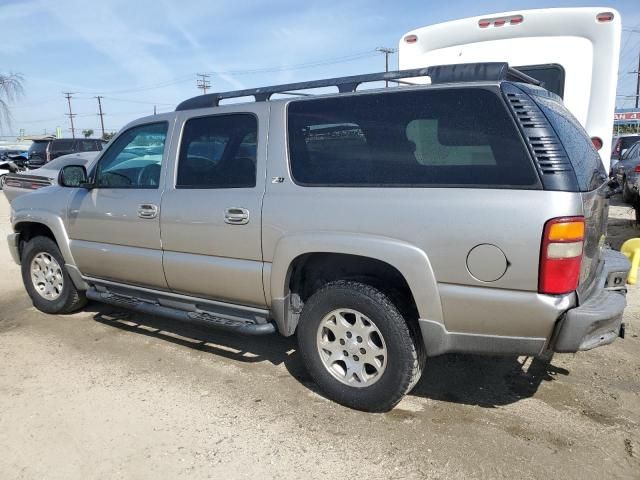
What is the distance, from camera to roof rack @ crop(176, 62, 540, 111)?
9.46ft

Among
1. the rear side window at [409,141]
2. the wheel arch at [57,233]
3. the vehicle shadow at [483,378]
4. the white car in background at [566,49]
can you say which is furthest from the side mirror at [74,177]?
the white car in background at [566,49]

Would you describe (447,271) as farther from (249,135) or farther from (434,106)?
(249,135)

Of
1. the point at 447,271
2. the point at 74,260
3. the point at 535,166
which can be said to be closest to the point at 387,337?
the point at 447,271

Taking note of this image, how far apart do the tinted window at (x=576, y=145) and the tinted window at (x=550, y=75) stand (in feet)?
8.82

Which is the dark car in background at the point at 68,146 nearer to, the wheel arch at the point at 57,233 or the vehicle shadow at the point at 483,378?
the wheel arch at the point at 57,233

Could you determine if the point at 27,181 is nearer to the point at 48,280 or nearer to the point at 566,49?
the point at 48,280

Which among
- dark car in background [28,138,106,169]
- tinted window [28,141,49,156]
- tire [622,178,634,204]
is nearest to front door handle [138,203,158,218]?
tire [622,178,634,204]

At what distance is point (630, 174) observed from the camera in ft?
30.8

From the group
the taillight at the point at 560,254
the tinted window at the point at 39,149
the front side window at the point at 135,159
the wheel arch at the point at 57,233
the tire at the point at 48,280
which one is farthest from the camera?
the tinted window at the point at 39,149

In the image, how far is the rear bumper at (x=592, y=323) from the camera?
2.65 meters

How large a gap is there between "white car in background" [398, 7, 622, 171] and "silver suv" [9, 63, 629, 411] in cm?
→ 251

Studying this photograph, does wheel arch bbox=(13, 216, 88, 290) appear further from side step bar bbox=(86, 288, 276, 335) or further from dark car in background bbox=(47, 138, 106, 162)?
dark car in background bbox=(47, 138, 106, 162)

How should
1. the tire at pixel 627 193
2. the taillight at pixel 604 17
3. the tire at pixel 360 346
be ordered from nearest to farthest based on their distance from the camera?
the tire at pixel 360 346, the taillight at pixel 604 17, the tire at pixel 627 193

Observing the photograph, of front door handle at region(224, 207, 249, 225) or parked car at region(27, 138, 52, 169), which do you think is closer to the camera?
front door handle at region(224, 207, 249, 225)
